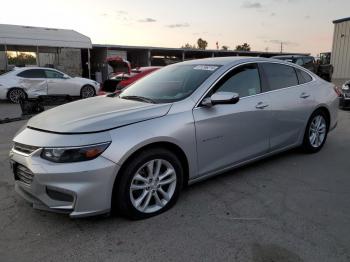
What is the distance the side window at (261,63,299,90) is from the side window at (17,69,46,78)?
11720mm

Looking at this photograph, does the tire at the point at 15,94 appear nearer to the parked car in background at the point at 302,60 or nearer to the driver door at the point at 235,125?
the driver door at the point at 235,125

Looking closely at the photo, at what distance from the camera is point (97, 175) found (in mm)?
2893

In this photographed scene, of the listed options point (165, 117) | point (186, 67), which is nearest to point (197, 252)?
point (165, 117)

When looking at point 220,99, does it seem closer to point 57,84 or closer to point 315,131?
point 315,131

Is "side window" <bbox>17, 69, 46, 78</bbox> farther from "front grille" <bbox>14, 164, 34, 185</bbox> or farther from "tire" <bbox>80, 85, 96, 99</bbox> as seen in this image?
"front grille" <bbox>14, 164, 34, 185</bbox>

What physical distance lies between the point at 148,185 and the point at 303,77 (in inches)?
128

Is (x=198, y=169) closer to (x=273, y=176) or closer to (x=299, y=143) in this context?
(x=273, y=176)

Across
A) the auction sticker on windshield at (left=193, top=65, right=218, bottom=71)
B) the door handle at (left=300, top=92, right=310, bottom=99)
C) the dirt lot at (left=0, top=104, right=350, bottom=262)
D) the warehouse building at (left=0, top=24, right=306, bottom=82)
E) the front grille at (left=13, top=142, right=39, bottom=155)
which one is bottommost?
the dirt lot at (left=0, top=104, right=350, bottom=262)

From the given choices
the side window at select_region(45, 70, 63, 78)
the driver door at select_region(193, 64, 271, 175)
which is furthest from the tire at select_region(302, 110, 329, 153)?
the side window at select_region(45, 70, 63, 78)

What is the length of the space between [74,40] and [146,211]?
68.3ft

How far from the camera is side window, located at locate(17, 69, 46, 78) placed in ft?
45.1

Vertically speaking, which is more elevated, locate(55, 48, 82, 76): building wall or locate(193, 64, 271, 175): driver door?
locate(55, 48, 82, 76): building wall

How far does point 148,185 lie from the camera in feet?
10.9

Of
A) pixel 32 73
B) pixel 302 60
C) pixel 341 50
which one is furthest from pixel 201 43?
pixel 32 73
